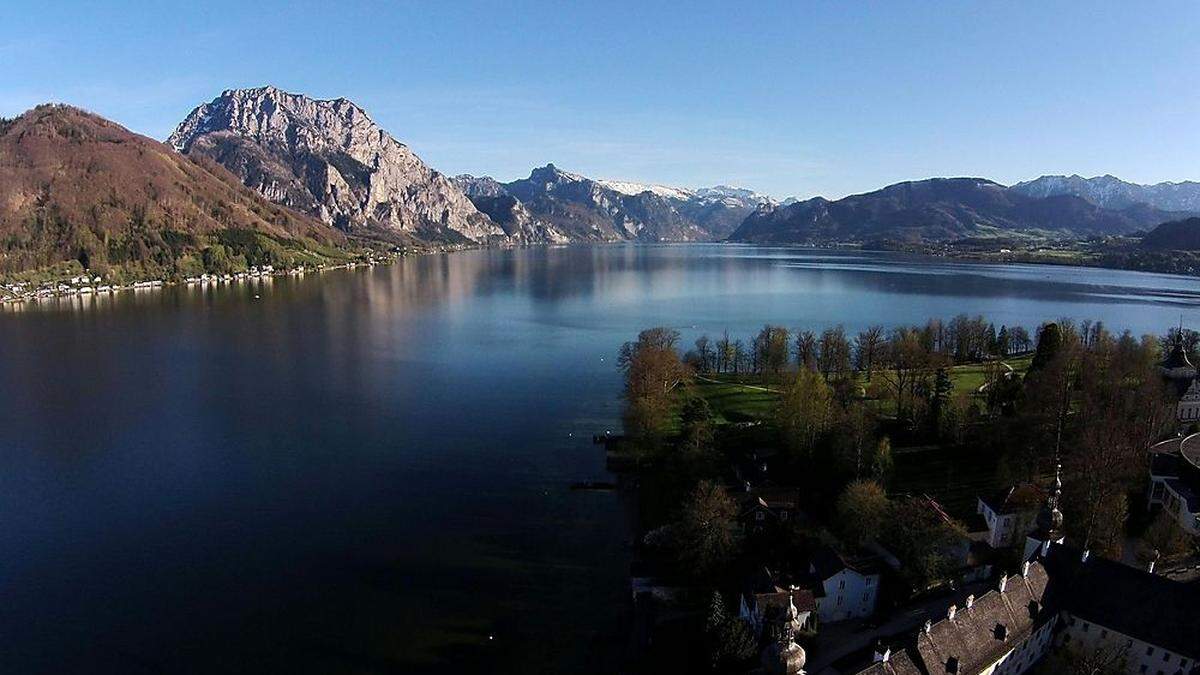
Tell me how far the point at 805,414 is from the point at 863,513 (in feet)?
37.4

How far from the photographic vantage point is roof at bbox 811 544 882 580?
A: 26.0 m

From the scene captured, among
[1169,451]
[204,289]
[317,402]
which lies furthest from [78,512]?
[204,289]

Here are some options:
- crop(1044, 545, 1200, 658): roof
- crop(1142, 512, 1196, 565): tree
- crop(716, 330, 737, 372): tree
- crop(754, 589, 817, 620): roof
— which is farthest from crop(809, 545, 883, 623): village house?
crop(716, 330, 737, 372): tree

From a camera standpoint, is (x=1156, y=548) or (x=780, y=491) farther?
(x=780, y=491)

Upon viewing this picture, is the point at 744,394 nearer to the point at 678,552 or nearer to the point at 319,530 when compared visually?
the point at 678,552

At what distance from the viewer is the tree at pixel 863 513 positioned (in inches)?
1155

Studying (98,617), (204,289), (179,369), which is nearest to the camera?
(98,617)

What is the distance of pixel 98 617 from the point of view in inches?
1111

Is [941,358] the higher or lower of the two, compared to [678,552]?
Result: higher

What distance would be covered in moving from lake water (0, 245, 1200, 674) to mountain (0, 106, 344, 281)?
64711 mm

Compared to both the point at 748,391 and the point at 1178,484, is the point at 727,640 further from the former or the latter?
the point at 748,391

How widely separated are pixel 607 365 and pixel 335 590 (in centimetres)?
4256

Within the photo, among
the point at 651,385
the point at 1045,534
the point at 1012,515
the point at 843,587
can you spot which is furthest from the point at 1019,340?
the point at 843,587

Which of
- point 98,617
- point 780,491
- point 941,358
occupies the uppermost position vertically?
point 941,358
